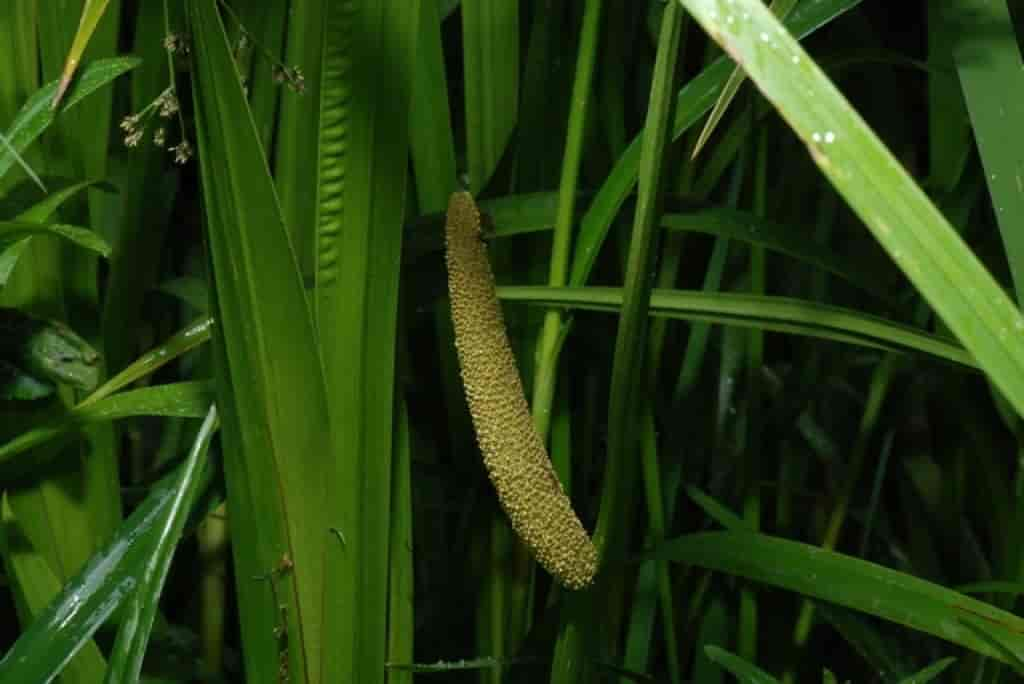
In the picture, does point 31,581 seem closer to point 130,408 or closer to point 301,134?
point 130,408

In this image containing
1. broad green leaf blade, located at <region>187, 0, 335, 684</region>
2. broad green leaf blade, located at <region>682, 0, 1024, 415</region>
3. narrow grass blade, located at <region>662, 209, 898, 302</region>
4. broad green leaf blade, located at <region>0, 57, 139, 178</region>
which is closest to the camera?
broad green leaf blade, located at <region>682, 0, 1024, 415</region>

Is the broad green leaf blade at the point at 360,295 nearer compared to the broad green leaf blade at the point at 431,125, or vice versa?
the broad green leaf blade at the point at 360,295

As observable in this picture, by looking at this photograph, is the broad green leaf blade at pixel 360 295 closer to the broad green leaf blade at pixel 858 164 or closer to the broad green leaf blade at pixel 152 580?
the broad green leaf blade at pixel 152 580

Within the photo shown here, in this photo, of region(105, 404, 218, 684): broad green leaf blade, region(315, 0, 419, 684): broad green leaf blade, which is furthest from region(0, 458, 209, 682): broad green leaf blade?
region(315, 0, 419, 684): broad green leaf blade

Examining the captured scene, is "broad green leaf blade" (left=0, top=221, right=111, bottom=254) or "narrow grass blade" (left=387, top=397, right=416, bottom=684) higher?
"broad green leaf blade" (left=0, top=221, right=111, bottom=254)

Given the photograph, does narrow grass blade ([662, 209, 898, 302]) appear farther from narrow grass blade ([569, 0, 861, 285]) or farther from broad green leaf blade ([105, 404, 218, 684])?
broad green leaf blade ([105, 404, 218, 684])

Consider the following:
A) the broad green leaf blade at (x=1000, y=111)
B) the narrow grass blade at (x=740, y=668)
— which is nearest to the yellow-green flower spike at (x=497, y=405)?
the narrow grass blade at (x=740, y=668)

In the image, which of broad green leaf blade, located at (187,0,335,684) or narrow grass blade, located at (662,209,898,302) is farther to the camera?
narrow grass blade, located at (662,209,898,302)
